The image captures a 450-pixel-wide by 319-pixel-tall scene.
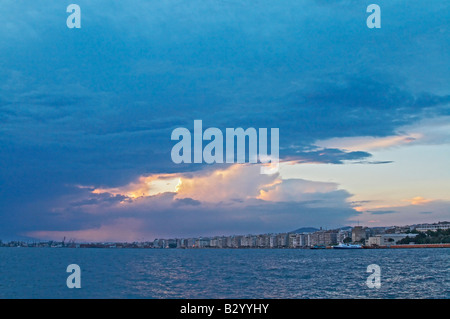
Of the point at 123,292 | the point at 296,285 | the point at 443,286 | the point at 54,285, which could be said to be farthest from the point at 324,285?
the point at 54,285

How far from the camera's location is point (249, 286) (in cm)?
4712
